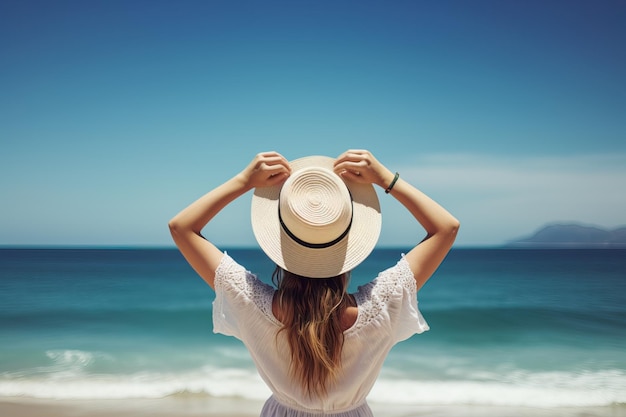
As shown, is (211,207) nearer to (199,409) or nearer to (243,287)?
(243,287)

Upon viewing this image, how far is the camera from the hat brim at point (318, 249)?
1.51m

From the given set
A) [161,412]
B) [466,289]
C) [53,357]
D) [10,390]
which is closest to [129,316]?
[53,357]

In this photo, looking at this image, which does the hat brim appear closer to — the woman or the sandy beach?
the woman

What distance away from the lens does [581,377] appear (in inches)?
309

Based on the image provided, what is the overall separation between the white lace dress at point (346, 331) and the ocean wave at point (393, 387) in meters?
5.00

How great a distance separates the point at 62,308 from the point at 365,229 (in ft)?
55.3

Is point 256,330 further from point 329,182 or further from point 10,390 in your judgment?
point 10,390

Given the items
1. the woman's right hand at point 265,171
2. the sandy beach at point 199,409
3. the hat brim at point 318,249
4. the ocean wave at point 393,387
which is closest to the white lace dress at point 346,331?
the hat brim at point 318,249

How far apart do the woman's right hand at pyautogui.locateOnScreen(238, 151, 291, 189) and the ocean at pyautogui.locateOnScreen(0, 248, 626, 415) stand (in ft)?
1.25

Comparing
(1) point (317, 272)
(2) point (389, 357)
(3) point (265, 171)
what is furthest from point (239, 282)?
(2) point (389, 357)

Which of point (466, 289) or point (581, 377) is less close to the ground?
point (581, 377)

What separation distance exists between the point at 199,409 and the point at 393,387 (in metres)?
2.72

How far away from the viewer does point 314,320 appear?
4.91 ft

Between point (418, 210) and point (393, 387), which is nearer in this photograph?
point (418, 210)
